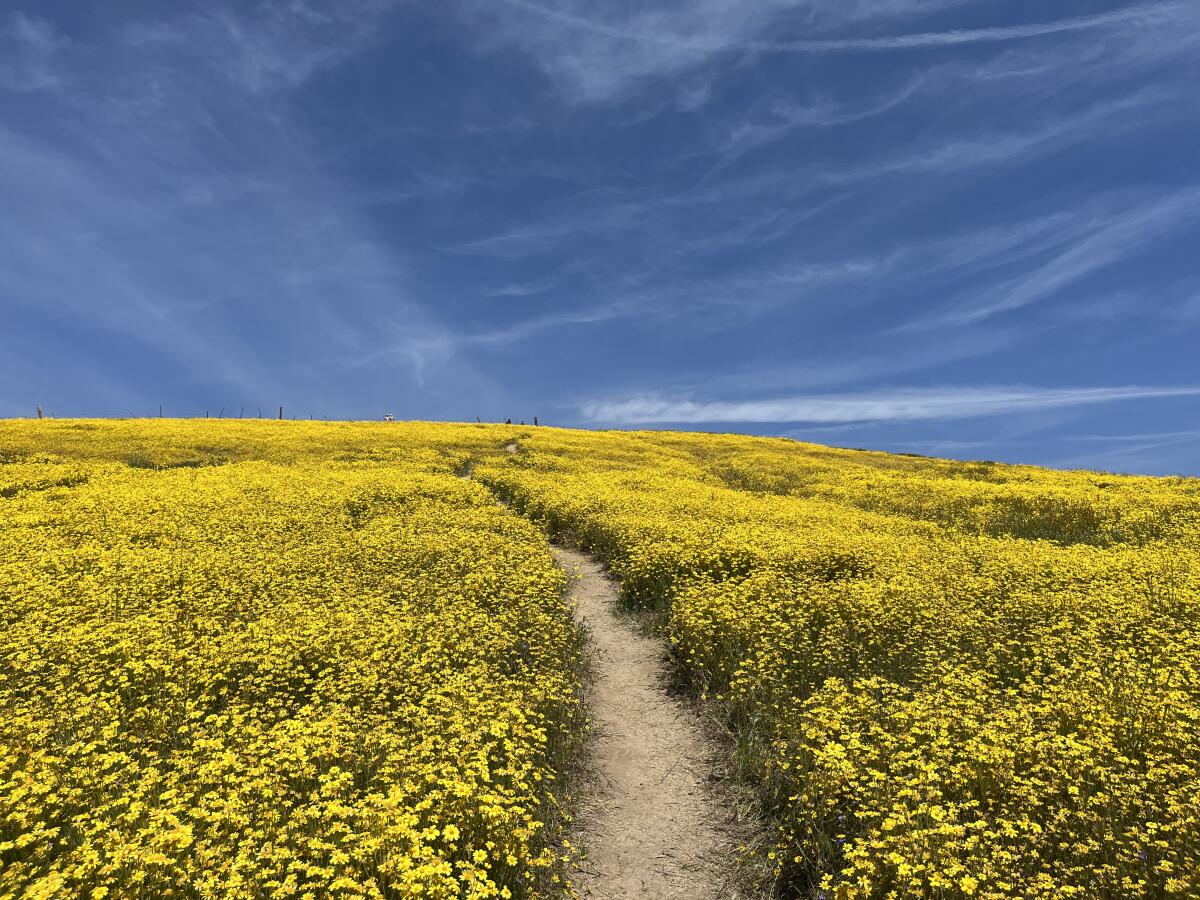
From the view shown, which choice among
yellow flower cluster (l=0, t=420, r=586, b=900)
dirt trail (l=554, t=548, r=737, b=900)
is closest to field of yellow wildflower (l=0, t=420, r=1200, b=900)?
yellow flower cluster (l=0, t=420, r=586, b=900)

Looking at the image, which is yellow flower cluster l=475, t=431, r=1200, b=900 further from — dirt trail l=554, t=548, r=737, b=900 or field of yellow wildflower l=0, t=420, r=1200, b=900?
dirt trail l=554, t=548, r=737, b=900

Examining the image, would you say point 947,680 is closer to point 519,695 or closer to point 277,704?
point 519,695

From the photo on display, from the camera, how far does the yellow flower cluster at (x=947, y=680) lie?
6.05 metres

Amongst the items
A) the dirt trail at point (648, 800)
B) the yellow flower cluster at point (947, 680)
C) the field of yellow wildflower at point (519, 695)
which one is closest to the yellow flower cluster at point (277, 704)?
the field of yellow wildflower at point (519, 695)

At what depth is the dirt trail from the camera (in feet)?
24.0

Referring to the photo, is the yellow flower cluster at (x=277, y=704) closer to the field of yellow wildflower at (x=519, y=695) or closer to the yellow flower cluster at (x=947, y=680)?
the field of yellow wildflower at (x=519, y=695)

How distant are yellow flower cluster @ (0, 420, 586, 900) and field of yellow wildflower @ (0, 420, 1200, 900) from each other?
55 mm

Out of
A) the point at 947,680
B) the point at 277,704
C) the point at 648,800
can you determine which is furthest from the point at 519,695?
the point at 947,680

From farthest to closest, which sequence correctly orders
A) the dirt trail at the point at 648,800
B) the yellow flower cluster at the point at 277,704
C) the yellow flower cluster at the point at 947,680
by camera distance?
the dirt trail at the point at 648,800
the yellow flower cluster at the point at 947,680
the yellow flower cluster at the point at 277,704

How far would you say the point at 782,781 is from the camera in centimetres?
825

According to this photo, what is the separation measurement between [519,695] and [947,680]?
5.89 metres

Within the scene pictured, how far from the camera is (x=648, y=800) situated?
8805mm

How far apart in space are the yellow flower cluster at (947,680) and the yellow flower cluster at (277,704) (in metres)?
2.69

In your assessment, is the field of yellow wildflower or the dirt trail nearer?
the field of yellow wildflower
